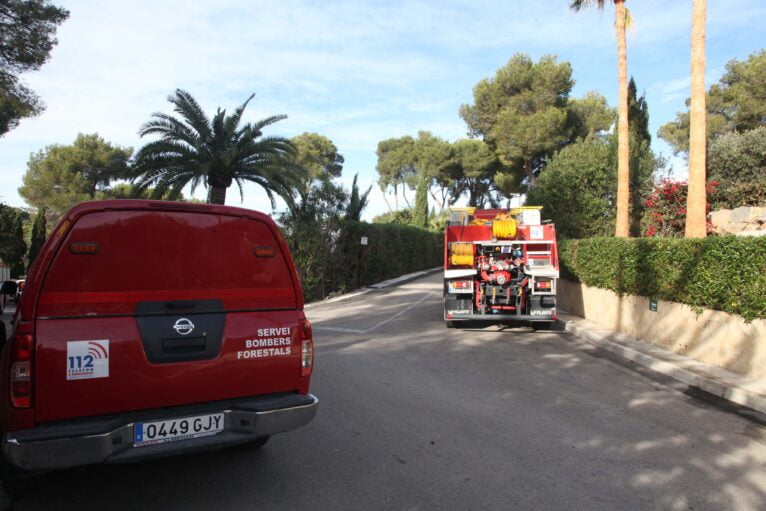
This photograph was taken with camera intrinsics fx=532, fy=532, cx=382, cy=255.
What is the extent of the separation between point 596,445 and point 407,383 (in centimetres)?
269

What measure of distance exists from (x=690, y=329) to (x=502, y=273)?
3.80 meters

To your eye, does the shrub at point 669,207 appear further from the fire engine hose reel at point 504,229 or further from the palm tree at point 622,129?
the fire engine hose reel at point 504,229

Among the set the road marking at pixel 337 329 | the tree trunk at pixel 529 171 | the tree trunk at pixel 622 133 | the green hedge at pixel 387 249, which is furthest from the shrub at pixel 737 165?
the tree trunk at pixel 529 171

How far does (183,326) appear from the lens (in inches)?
138

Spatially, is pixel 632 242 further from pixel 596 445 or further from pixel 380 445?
pixel 380 445

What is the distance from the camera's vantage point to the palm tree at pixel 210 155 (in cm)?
1694

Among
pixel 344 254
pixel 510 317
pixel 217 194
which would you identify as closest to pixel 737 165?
pixel 510 317

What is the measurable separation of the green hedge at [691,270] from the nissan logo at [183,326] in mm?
7040

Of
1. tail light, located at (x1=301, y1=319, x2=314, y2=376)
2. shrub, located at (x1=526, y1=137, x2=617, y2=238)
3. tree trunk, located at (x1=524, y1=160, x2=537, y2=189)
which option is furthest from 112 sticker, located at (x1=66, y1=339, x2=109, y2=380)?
tree trunk, located at (x1=524, y1=160, x2=537, y2=189)

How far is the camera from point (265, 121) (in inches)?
710

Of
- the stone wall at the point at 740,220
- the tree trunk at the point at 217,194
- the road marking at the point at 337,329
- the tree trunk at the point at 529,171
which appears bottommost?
the road marking at the point at 337,329

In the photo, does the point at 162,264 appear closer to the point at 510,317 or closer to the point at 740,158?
the point at 510,317

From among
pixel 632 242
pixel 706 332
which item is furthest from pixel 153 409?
pixel 632 242

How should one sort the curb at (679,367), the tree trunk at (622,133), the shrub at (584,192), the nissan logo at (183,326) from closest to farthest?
the nissan logo at (183,326)
the curb at (679,367)
the tree trunk at (622,133)
the shrub at (584,192)
